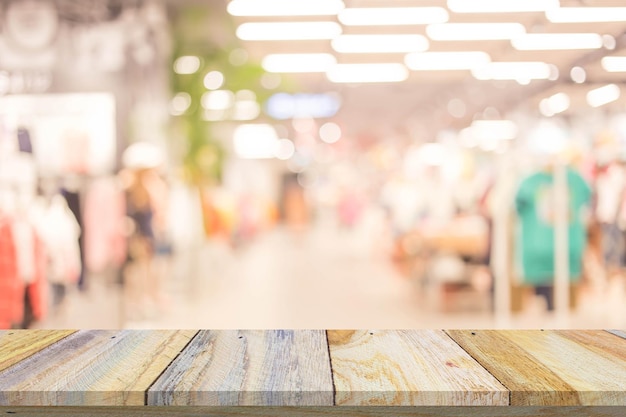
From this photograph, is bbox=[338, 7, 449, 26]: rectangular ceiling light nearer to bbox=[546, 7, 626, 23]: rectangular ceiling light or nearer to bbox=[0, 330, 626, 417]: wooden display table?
bbox=[546, 7, 626, 23]: rectangular ceiling light

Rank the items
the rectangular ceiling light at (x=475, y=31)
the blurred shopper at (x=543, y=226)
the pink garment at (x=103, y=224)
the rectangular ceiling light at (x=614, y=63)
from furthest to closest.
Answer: the rectangular ceiling light at (x=475, y=31), the blurred shopper at (x=543, y=226), the pink garment at (x=103, y=224), the rectangular ceiling light at (x=614, y=63)

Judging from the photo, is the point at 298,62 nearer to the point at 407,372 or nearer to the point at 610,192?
the point at 610,192

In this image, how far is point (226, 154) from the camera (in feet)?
31.3

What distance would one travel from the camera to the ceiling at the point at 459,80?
220 inches

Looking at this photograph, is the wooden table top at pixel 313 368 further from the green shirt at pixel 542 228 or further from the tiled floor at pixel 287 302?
the green shirt at pixel 542 228

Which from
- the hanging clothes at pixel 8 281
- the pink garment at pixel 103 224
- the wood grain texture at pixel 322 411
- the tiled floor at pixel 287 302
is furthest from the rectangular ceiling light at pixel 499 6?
the wood grain texture at pixel 322 411

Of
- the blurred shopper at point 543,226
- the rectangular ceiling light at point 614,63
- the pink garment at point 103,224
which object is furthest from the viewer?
the blurred shopper at point 543,226

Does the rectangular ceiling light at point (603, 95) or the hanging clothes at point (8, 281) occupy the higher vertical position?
the rectangular ceiling light at point (603, 95)

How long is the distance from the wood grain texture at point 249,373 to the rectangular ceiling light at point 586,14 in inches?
153

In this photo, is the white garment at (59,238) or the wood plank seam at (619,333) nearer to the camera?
the wood plank seam at (619,333)

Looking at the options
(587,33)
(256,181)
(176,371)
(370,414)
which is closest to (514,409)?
(370,414)

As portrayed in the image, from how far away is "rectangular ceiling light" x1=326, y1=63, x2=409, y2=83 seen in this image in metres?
9.36

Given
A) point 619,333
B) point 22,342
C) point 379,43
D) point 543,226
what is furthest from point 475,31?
point 22,342

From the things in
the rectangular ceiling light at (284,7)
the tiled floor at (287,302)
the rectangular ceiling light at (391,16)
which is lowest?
the tiled floor at (287,302)
